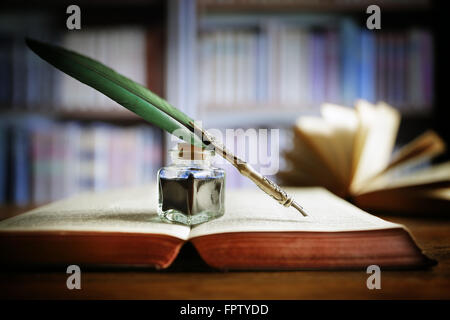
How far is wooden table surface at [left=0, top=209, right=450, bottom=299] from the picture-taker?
0.34 m

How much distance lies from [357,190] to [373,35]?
102cm

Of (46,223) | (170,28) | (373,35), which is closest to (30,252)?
(46,223)

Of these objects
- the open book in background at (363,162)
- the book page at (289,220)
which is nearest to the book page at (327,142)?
the open book in background at (363,162)

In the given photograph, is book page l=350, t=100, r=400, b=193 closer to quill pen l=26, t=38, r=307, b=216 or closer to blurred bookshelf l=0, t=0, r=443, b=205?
quill pen l=26, t=38, r=307, b=216

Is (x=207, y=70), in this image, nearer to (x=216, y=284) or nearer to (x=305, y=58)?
(x=305, y=58)

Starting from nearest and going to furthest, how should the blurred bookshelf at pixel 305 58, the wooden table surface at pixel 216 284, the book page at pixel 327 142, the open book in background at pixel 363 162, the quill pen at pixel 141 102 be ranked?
the wooden table surface at pixel 216 284 → the quill pen at pixel 141 102 → the open book in background at pixel 363 162 → the book page at pixel 327 142 → the blurred bookshelf at pixel 305 58

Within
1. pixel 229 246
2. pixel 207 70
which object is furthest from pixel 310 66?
pixel 229 246

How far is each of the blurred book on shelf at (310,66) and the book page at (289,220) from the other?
1022mm

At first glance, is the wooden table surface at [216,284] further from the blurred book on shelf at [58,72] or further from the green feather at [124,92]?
the blurred book on shelf at [58,72]

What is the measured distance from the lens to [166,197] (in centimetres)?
50

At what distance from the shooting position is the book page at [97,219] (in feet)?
1.35

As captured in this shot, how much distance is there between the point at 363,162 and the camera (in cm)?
83

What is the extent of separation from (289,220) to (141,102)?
9.6 inches

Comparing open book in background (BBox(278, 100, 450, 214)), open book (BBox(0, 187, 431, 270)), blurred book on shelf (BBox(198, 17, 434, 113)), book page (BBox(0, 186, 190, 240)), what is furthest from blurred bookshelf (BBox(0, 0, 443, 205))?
open book (BBox(0, 187, 431, 270))
